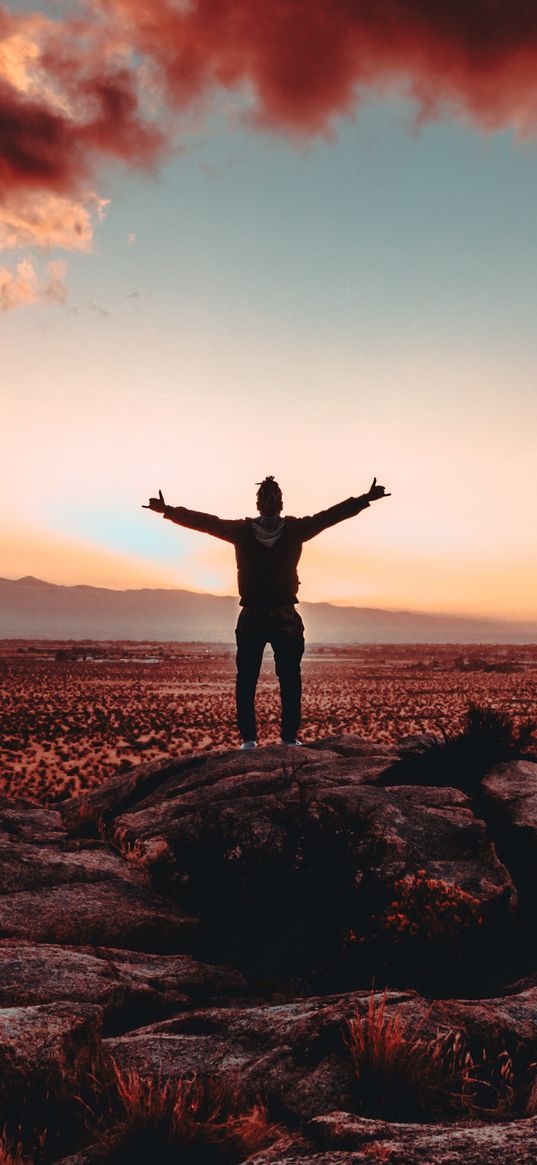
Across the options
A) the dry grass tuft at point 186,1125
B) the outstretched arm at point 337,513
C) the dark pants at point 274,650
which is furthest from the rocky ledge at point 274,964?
the outstretched arm at point 337,513

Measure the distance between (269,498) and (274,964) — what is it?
5.97m

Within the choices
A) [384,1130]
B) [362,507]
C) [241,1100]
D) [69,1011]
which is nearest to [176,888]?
[69,1011]

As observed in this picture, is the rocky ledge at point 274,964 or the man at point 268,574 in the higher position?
the man at point 268,574

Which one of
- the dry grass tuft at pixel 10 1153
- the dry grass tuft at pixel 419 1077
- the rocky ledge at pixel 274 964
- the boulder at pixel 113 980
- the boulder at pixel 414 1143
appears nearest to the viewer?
the boulder at pixel 414 1143

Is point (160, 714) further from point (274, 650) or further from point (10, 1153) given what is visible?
point (10, 1153)

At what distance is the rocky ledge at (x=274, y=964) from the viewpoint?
317 cm

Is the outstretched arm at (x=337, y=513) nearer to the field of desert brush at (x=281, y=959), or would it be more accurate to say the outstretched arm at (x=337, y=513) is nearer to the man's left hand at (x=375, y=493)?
the man's left hand at (x=375, y=493)

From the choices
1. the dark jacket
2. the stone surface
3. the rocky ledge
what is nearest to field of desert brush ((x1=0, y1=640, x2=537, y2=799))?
the dark jacket

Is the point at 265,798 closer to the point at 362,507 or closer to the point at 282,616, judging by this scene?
the point at 282,616

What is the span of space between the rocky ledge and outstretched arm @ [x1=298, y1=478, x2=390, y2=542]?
3.10m

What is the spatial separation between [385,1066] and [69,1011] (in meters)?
1.89

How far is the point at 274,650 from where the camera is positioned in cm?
977

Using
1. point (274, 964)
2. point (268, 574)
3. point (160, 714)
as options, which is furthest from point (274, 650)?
point (160, 714)

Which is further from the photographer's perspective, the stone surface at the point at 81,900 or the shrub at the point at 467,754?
the shrub at the point at 467,754
